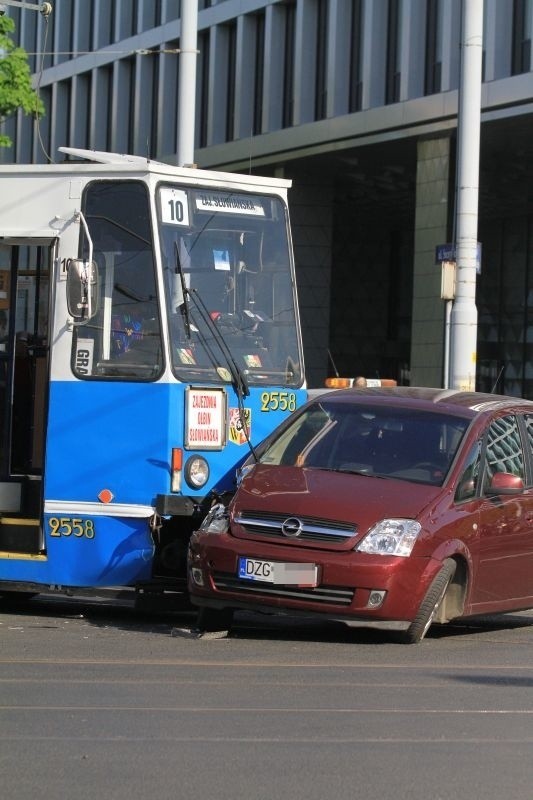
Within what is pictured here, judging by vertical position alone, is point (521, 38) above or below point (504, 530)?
above

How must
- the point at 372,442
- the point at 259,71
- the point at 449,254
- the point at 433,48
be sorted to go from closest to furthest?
the point at 372,442, the point at 449,254, the point at 433,48, the point at 259,71

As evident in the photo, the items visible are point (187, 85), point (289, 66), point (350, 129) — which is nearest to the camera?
point (187, 85)

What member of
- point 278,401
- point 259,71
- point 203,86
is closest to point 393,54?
point 259,71

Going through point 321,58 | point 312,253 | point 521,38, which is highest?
point 321,58

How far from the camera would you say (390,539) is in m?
9.56

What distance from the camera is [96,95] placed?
45125 millimetres

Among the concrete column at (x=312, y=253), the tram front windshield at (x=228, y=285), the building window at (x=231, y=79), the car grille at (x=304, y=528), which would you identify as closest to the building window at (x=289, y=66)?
the concrete column at (x=312, y=253)

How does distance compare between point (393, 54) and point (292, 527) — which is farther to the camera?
point (393, 54)

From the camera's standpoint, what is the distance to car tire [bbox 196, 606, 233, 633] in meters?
10.3

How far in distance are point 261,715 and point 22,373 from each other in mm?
5070

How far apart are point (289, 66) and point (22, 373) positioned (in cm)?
2671

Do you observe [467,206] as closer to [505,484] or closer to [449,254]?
[449,254]

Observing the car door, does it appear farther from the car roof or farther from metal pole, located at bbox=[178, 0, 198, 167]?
metal pole, located at bbox=[178, 0, 198, 167]

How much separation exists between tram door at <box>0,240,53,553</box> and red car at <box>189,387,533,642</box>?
181 centimetres
